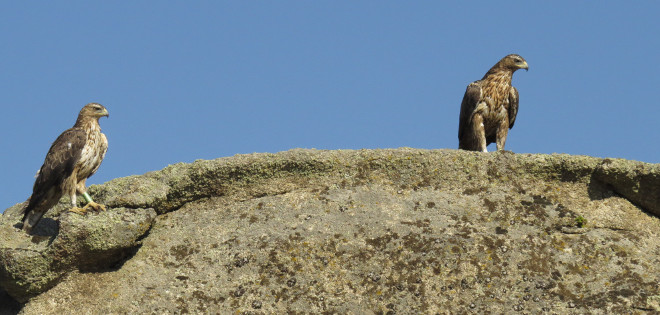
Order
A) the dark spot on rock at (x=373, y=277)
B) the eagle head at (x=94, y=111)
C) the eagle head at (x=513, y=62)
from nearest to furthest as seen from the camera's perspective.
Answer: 1. the dark spot on rock at (x=373, y=277)
2. the eagle head at (x=94, y=111)
3. the eagle head at (x=513, y=62)

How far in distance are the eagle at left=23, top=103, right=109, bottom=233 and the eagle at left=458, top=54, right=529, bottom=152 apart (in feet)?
23.3

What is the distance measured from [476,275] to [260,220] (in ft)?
10.5

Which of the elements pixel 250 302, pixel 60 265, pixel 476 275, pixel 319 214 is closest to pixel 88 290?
pixel 60 265

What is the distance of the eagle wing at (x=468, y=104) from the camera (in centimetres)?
1555

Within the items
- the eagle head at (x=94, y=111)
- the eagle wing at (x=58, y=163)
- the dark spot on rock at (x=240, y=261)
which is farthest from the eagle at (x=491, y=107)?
the eagle wing at (x=58, y=163)

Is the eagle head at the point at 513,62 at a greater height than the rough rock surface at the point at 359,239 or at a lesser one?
greater

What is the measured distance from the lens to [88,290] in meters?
10.5

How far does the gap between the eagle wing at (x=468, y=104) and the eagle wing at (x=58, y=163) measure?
292 inches

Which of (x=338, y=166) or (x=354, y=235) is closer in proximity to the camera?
(x=354, y=235)

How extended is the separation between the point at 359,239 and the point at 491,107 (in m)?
5.94

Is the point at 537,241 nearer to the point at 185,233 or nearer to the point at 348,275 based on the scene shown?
the point at 348,275

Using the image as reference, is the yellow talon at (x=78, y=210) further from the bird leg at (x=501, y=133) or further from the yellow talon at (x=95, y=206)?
the bird leg at (x=501, y=133)

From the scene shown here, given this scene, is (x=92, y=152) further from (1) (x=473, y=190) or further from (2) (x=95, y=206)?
(1) (x=473, y=190)

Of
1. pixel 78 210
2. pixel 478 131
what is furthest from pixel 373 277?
pixel 478 131
